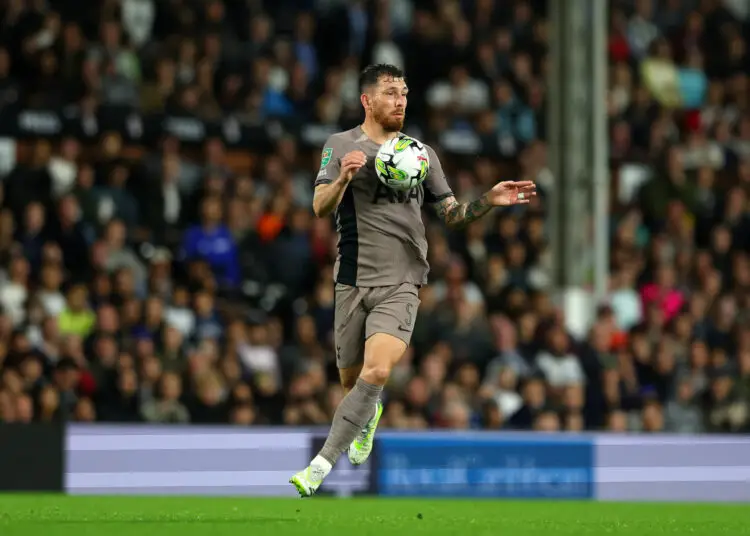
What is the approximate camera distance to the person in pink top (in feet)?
60.3

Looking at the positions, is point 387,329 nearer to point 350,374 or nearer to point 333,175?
point 350,374

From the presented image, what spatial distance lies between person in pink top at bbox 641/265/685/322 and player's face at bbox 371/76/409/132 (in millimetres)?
9645

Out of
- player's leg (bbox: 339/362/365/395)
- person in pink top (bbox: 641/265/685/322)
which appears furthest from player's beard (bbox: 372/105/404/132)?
person in pink top (bbox: 641/265/685/322)

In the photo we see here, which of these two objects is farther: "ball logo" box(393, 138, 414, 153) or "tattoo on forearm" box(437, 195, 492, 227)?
"tattoo on forearm" box(437, 195, 492, 227)

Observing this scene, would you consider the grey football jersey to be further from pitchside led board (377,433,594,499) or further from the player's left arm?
pitchside led board (377,433,594,499)

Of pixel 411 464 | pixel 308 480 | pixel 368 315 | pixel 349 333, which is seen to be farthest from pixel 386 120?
pixel 411 464

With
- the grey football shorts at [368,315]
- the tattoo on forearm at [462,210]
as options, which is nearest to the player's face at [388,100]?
the tattoo on forearm at [462,210]

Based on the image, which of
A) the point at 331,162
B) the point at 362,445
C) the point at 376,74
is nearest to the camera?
the point at 331,162

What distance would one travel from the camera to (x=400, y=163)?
8.89 metres

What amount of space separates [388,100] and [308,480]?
7.22 feet

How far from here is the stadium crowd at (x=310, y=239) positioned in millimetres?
14914

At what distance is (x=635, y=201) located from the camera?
65.6ft

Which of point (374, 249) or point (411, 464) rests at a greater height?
point (374, 249)

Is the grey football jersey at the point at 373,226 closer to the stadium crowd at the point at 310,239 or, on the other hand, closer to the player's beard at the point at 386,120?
the player's beard at the point at 386,120
